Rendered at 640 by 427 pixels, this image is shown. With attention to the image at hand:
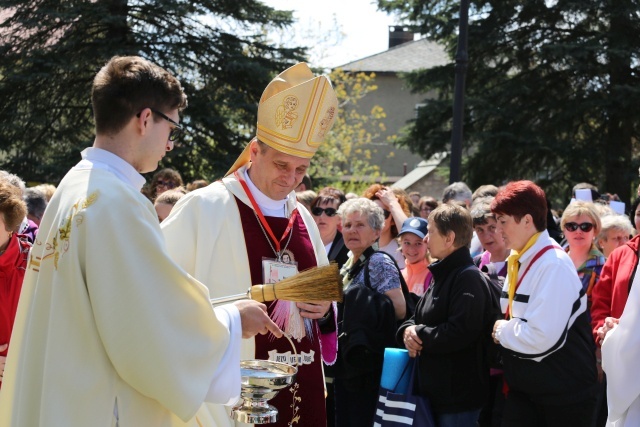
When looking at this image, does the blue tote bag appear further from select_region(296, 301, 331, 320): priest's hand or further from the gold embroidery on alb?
the gold embroidery on alb

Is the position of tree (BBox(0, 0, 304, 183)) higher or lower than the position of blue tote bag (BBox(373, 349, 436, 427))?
higher

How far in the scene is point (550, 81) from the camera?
22703mm

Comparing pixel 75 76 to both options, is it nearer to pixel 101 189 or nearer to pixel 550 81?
pixel 550 81

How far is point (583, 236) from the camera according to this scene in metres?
7.45

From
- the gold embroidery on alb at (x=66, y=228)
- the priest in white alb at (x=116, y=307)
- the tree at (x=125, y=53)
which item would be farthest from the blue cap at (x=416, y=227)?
the tree at (x=125, y=53)

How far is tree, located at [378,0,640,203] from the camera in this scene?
21438 mm

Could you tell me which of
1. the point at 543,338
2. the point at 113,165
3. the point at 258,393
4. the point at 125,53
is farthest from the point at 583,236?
the point at 125,53

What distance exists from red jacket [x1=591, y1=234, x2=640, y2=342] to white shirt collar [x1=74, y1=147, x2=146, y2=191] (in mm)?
3798

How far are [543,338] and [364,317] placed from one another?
1.51 metres

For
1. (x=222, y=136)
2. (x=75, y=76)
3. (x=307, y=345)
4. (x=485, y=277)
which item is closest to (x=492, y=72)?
(x=222, y=136)

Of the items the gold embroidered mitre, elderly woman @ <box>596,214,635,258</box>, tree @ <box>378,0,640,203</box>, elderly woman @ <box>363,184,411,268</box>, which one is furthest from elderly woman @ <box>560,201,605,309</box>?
tree @ <box>378,0,640,203</box>

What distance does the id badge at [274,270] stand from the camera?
459 cm

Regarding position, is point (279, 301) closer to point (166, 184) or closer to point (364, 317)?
point (364, 317)

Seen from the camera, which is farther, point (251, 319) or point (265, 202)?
point (265, 202)
